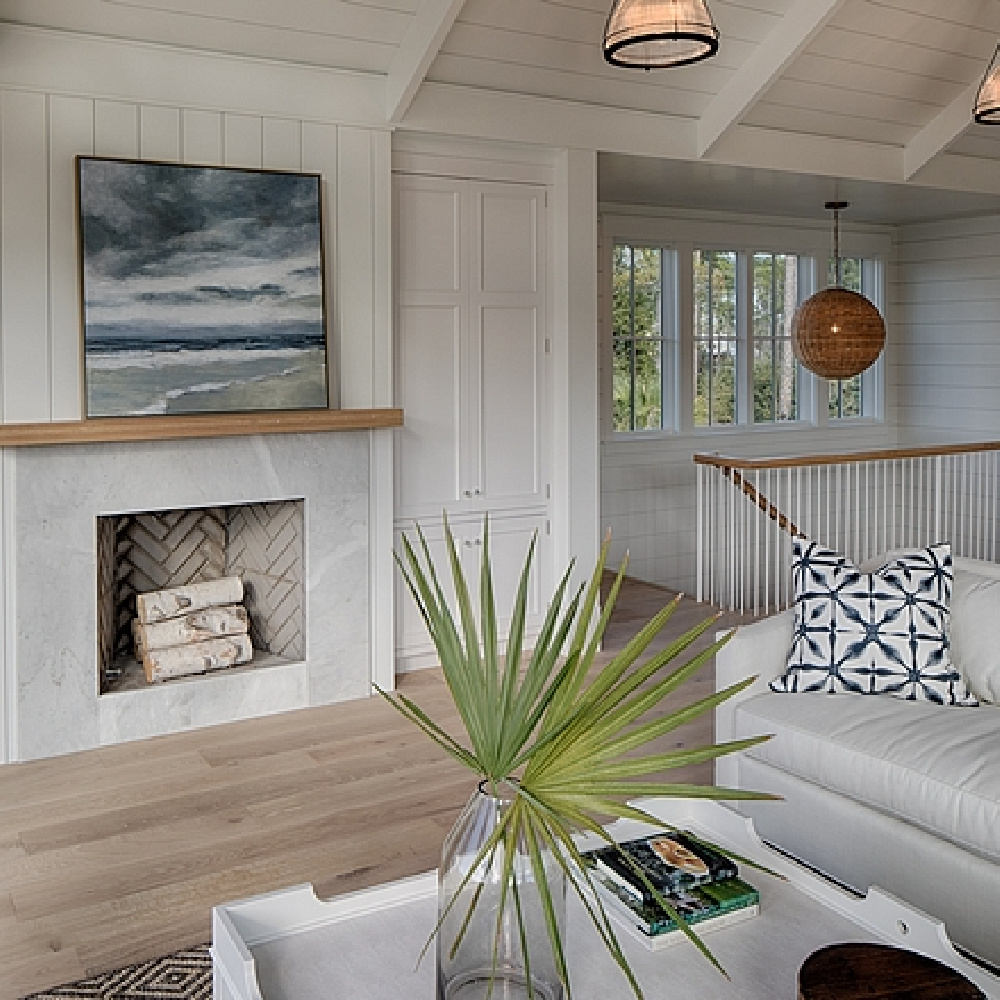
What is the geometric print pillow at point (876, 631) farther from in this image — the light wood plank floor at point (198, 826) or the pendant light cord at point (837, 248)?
the pendant light cord at point (837, 248)

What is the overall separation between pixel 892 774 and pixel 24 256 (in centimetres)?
328

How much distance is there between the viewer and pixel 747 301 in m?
8.02

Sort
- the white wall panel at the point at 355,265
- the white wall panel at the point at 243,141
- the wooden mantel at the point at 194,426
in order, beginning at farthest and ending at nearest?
the white wall panel at the point at 355,265 → the white wall panel at the point at 243,141 → the wooden mantel at the point at 194,426

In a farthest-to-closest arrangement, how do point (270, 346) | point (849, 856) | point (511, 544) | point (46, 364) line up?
point (511, 544), point (270, 346), point (46, 364), point (849, 856)

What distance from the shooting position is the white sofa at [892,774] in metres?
2.51

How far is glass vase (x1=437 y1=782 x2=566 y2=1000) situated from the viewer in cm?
163

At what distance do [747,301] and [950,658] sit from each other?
5.19 metres

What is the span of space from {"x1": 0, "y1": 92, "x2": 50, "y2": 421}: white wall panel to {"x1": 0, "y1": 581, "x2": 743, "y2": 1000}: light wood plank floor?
135 centimetres

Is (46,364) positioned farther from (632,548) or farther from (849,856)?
(632,548)

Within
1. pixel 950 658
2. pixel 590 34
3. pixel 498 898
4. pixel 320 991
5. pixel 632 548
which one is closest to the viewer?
pixel 498 898

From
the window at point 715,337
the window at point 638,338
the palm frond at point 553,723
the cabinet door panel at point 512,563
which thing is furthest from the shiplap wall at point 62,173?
the window at point 715,337

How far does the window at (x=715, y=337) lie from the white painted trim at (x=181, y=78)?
12.0ft

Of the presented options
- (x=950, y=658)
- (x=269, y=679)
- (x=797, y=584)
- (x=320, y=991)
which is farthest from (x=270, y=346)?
(x=320, y=991)

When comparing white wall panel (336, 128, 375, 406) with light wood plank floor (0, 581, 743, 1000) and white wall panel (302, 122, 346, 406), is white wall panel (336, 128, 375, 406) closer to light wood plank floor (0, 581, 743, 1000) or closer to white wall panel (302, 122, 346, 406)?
white wall panel (302, 122, 346, 406)
